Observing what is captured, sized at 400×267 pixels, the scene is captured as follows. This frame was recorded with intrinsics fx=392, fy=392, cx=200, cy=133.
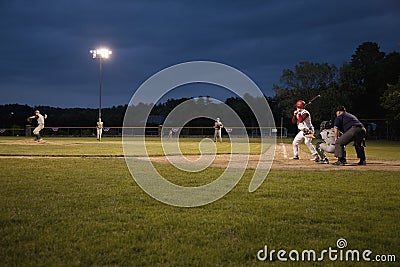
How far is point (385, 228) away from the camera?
5.13 metres

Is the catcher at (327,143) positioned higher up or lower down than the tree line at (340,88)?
lower down

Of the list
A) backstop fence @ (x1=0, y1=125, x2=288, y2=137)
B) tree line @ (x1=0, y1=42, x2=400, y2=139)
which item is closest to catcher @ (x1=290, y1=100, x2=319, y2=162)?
backstop fence @ (x1=0, y1=125, x2=288, y2=137)

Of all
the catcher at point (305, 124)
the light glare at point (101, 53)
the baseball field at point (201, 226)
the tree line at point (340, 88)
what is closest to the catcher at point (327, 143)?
the catcher at point (305, 124)

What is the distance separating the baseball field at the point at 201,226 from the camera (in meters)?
4.10

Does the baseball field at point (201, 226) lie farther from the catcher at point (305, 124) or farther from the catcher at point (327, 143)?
the catcher at point (305, 124)

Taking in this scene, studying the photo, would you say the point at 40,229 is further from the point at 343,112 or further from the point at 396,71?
the point at 396,71

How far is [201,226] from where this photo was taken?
5.20m

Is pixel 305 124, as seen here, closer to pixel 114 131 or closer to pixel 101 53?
pixel 101 53

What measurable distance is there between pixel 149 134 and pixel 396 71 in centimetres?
4271

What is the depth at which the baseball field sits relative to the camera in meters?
4.10

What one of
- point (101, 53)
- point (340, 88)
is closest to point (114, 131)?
point (101, 53)

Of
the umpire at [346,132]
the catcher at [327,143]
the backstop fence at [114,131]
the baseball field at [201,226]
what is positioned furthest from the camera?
the backstop fence at [114,131]

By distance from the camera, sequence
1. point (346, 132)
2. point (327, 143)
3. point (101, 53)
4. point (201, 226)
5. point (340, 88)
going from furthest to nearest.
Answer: point (340, 88) < point (101, 53) < point (327, 143) < point (346, 132) < point (201, 226)

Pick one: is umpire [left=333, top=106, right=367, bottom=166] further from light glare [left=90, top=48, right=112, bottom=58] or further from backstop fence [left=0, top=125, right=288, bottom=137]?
backstop fence [left=0, top=125, right=288, bottom=137]
